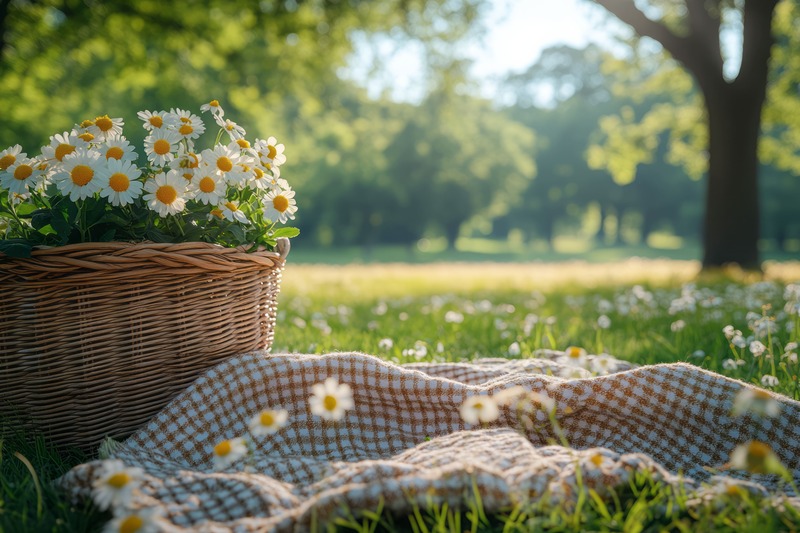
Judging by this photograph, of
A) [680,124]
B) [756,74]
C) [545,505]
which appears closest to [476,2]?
[756,74]

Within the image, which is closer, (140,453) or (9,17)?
(140,453)

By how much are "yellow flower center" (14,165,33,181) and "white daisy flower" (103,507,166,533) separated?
3.90 ft

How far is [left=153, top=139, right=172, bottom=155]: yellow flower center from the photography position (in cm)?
201

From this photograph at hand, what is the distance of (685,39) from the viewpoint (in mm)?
8109

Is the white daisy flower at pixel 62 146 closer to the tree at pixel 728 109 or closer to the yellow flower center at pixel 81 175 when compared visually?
the yellow flower center at pixel 81 175

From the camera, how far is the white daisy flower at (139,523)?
4.15ft

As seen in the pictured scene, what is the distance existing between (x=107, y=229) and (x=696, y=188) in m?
43.4

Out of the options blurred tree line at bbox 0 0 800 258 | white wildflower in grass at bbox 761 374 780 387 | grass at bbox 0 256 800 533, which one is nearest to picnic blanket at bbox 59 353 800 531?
grass at bbox 0 256 800 533

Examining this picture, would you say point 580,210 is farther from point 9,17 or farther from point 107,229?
point 107,229

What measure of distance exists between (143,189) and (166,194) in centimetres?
17

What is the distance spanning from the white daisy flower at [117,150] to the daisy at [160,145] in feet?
0.21

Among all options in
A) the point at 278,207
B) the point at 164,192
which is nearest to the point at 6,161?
the point at 164,192

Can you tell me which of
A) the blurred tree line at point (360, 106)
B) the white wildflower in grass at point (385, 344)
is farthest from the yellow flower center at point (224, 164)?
the blurred tree line at point (360, 106)

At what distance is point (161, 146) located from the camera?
2.01 meters
